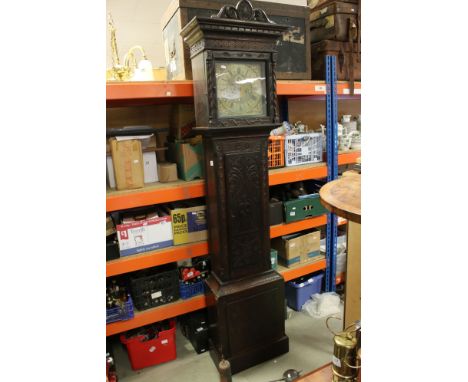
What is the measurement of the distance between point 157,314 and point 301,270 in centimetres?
110

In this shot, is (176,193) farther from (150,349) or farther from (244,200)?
(150,349)

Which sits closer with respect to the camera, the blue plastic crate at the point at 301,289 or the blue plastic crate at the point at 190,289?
the blue plastic crate at the point at 190,289

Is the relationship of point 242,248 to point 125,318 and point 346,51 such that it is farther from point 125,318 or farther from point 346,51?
point 346,51

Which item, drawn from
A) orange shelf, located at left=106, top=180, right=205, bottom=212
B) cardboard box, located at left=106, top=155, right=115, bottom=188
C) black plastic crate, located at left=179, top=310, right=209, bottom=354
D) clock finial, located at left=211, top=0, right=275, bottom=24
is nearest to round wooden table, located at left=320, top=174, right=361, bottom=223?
clock finial, located at left=211, top=0, right=275, bottom=24

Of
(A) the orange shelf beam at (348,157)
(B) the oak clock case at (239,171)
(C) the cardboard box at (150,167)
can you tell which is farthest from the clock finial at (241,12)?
(A) the orange shelf beam at (348,157)

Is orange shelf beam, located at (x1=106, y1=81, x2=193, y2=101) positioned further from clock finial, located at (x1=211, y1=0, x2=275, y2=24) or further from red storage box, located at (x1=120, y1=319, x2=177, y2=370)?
red storage box, located at (x1=120, y1=319, x2=177, y2=370)

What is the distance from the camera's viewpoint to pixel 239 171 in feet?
6.32

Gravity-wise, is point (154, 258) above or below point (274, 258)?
above

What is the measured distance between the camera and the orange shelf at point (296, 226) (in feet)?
8.02

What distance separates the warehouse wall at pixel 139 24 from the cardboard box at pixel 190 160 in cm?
200

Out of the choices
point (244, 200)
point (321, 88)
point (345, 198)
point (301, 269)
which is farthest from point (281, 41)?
point (345, 198)

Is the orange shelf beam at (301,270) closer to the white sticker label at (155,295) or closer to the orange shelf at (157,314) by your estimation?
the orange shelf at (157,314)

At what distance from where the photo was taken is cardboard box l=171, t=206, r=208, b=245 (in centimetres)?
218
